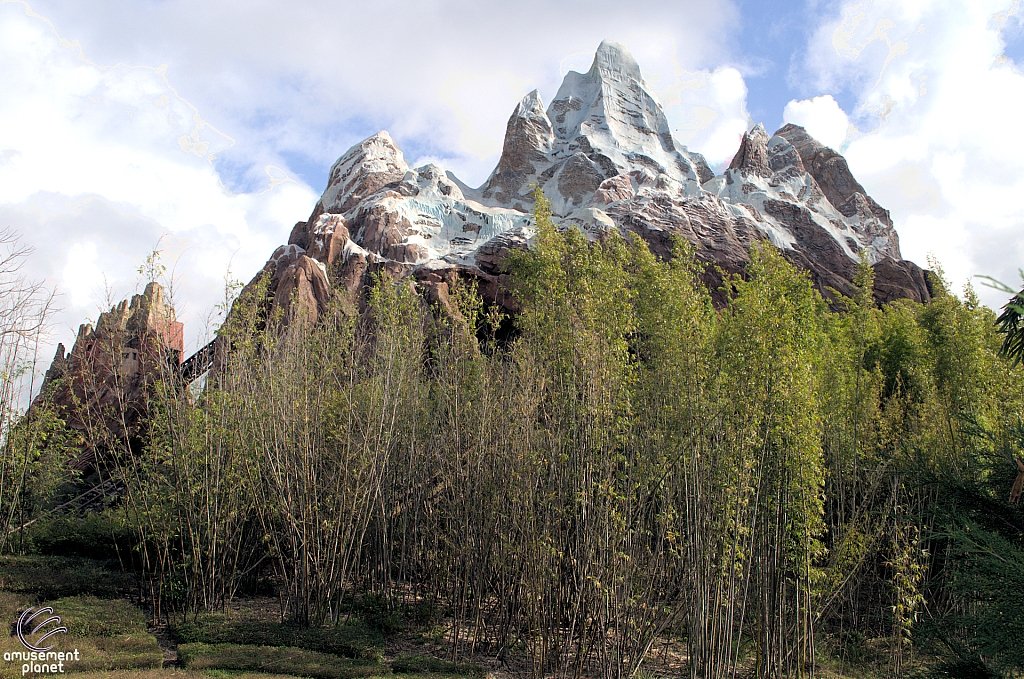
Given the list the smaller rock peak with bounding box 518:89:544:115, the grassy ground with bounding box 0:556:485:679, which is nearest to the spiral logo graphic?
the grassy ground with bounding box 0:556:485:679

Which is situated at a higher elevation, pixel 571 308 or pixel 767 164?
pixel 767 164

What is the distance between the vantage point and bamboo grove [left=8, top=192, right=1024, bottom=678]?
5.77 m

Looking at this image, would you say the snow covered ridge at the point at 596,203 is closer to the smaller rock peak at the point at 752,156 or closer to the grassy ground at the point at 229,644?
the smaller rock peak at the point at 752,156

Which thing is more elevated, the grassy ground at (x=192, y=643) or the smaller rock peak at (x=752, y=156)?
the smaller rock peak at (x=752, y=156)

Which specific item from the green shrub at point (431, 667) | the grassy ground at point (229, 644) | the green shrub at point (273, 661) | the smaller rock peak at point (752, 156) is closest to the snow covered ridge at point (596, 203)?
the smaller rock peak at point (752, 156)

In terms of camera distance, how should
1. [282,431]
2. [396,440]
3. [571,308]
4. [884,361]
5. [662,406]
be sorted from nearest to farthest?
[571,308] → [662,406] → [282,431] → [396,440] → [884,361]

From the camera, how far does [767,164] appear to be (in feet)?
123

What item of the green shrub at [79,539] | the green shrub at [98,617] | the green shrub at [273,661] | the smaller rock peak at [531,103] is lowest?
the green shrub at [273,661]

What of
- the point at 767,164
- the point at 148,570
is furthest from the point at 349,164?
the point at 148,570

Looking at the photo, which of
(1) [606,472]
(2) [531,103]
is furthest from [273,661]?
(2) [531,103]

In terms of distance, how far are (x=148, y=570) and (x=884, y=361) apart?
1414 cm

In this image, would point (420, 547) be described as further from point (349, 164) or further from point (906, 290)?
point (349, 164)

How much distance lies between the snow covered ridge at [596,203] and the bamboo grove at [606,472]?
101 inches

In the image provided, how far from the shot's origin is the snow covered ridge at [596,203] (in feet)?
66.3
